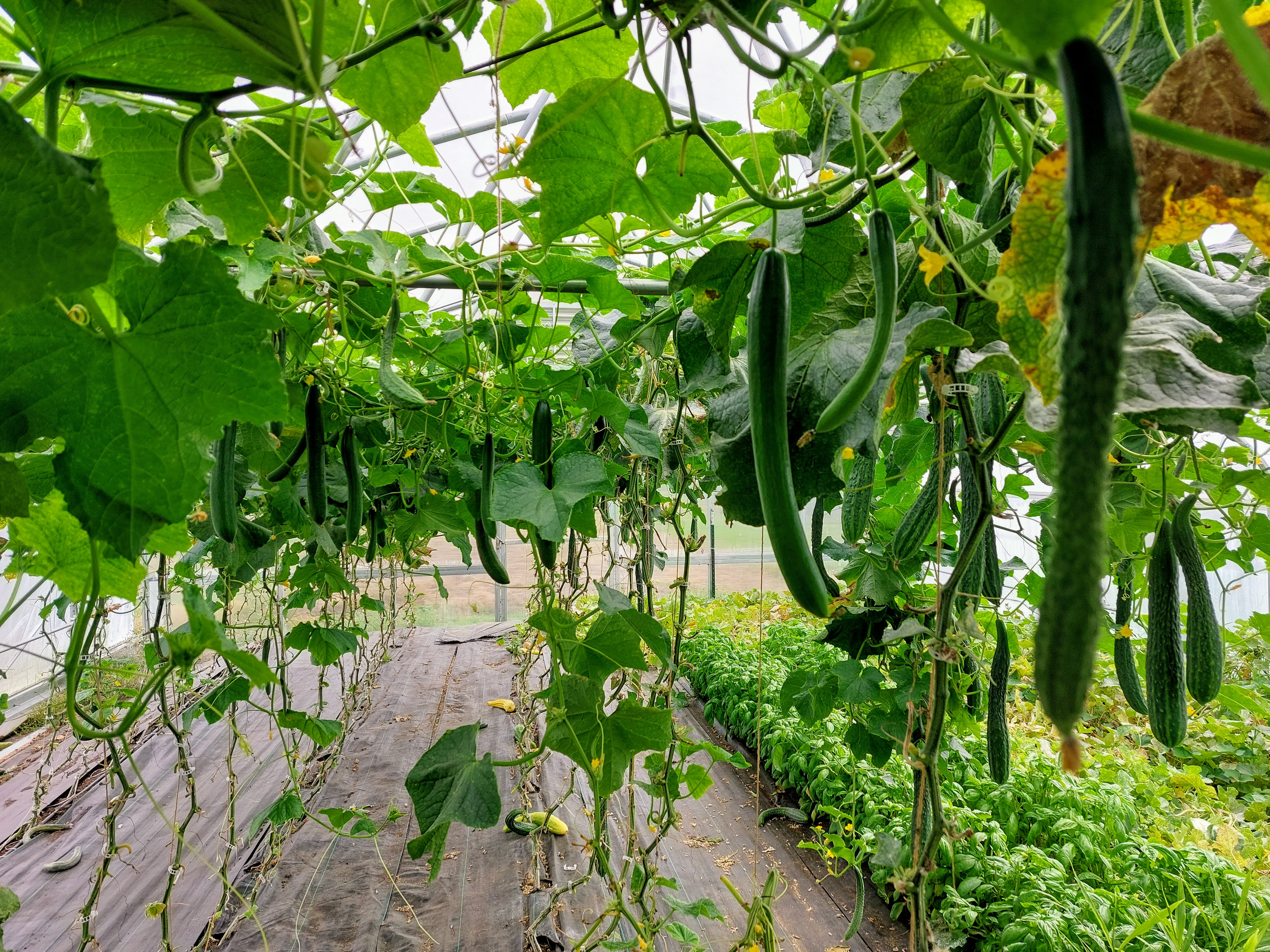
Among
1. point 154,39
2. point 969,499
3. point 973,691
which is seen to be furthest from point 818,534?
point 973,691

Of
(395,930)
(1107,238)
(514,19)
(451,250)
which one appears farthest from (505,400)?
(395,930)

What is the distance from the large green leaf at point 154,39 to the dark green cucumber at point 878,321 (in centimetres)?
38

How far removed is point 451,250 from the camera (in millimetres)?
1376

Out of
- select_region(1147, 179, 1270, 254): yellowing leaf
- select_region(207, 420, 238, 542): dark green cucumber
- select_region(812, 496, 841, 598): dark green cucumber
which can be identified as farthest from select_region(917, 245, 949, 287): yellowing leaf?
select_region(207, 420, 238, 542): dark green cucumber

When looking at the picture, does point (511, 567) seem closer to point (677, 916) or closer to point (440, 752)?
point (677, 916)

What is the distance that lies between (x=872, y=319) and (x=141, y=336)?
0.63 m

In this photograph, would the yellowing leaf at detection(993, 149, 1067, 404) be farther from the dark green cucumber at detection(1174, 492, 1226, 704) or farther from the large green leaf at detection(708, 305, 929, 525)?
the dark green cucumber at detection(1174, 492, 1226, 704)

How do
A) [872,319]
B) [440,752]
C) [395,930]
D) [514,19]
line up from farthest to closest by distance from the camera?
1. [395,930]
2. [440,752]
3. [514,19]
4. [872,319]

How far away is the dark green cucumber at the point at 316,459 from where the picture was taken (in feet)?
3.47

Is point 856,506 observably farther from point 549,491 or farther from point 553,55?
point 553,55

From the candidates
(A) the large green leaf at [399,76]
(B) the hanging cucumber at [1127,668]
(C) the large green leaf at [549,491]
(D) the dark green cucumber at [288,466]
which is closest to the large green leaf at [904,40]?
(A) the large green leaf at [399,76]

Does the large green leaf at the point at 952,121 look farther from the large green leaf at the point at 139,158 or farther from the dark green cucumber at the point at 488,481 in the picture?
the dark green cucumber at the point at 488,481

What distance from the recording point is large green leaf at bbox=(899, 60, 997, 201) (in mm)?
569

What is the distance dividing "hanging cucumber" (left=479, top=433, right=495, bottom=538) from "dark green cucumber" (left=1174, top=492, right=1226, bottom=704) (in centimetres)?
91
